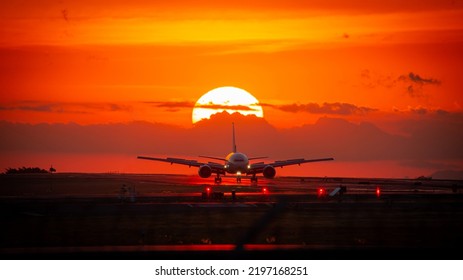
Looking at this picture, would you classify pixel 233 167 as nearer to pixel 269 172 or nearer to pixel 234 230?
pixel 269 172

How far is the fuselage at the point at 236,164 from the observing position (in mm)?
153250

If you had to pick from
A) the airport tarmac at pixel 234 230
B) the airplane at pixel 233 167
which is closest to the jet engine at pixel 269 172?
the airplane at pixel 233 167

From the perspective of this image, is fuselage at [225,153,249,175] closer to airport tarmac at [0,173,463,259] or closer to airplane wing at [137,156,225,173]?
airplane wing at [137,156,225,173]

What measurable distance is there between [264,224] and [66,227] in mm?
14604

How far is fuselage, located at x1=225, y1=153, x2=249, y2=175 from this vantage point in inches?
6033

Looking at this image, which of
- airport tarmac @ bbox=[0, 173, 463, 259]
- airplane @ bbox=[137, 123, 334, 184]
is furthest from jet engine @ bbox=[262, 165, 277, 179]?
airport tarmac @ bbox=[0, 173, 463, 259]

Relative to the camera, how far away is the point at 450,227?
55125mm

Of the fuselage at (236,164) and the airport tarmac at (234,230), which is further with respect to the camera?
the fuselage at (236,164)

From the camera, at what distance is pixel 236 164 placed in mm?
153125

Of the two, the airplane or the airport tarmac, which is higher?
the airplane

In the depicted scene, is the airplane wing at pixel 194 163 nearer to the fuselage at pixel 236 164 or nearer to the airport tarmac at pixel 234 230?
the fuselage at pixel 236 164

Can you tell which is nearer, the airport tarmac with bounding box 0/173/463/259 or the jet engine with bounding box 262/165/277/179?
the airport tarmac with bounding box 0/173/463/259
